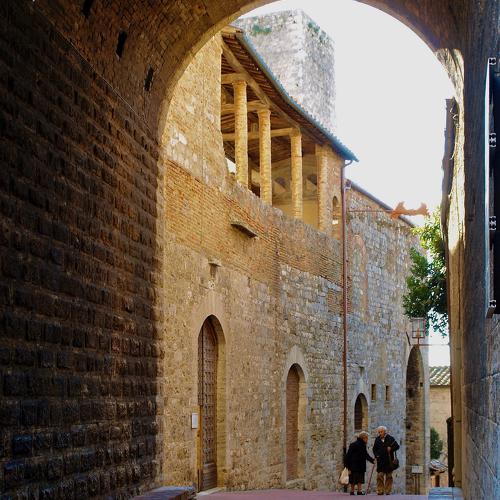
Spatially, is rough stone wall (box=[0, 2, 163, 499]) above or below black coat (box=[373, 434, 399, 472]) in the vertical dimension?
above

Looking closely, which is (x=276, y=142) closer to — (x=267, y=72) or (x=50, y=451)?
(x=267, y=72)

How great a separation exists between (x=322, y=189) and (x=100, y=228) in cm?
1512

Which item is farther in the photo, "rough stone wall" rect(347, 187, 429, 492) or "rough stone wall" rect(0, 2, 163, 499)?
"rough stone wall" rect(347, 187, 429, 492)

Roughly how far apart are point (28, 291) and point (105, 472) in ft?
6.99

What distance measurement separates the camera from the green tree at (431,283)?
814 inches

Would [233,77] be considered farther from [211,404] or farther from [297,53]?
[297,53]

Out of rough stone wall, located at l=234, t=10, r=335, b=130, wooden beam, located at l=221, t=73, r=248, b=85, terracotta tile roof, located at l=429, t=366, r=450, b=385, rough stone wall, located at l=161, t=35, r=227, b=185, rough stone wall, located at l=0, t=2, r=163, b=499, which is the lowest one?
terracotta tile roof, located at l=429, t=366, r=450, b=385

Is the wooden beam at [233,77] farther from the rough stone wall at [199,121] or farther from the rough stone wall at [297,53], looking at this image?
the rough stone wall at [297,53]

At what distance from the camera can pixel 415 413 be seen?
32094mm

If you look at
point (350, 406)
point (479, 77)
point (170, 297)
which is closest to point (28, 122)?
point (479, 77)

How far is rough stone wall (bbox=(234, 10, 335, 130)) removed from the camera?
29500mm

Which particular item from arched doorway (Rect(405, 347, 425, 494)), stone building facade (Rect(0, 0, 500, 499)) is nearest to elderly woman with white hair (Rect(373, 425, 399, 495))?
stone building facade (Rect(0, 0, 500, 499))

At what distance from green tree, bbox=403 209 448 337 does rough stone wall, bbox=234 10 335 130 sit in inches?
371

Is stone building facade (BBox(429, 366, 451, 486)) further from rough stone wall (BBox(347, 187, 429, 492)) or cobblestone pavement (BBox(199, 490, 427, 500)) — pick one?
cobblestone pavement (BBox(199, 490, 427, 500))
